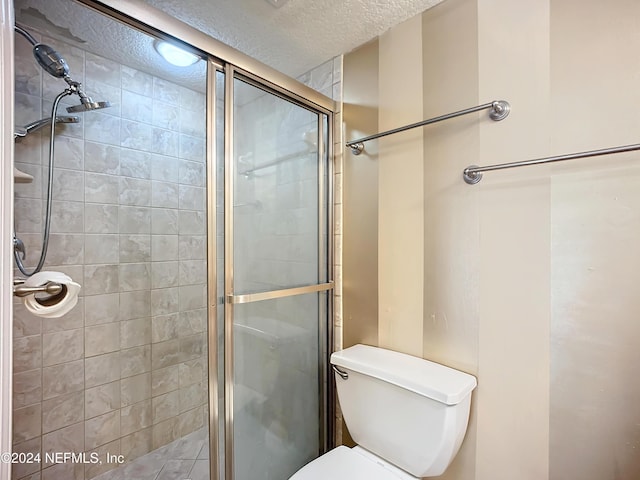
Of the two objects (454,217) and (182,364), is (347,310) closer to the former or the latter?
(454,217)

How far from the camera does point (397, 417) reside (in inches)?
42.3

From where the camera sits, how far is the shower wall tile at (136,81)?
1.62 metres

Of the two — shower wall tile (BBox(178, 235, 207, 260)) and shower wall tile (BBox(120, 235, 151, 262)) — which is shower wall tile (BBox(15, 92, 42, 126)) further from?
shower wall tile (BBox(178, 235, 207, 260))

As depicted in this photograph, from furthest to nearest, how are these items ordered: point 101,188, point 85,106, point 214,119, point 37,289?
point 101,188 < point 85,106 < point 214,119 < point 37,289

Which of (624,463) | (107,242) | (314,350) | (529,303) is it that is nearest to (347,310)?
(314,350)

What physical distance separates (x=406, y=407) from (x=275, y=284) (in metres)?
0.66

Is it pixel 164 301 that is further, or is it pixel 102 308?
pixel 164 301

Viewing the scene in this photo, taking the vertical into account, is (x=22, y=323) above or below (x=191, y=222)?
below

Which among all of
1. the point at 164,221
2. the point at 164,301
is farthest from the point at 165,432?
the point at 164,221

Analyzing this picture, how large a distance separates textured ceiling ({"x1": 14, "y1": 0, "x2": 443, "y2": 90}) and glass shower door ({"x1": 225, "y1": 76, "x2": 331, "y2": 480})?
0.30 meters

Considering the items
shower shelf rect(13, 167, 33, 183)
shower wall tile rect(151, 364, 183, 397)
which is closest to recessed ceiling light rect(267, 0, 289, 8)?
shower shelf rect(13, 167, 33, 183)

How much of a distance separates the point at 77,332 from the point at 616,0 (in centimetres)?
238

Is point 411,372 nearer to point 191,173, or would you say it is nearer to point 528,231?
point 528,231

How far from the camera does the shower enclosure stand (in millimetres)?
1111
